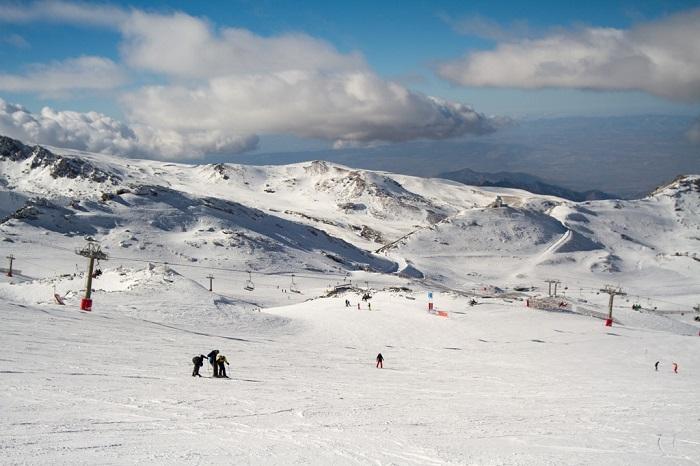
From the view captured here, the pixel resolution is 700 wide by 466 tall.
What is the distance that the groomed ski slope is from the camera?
47.3 ft

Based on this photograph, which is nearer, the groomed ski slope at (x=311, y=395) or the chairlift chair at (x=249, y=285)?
the groomed ski slope at (x=311, y=395)

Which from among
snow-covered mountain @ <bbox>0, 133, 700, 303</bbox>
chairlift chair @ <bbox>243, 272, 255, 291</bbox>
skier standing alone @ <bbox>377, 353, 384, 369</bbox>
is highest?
snow-covered mountain @ <bbox>0, 133, 700, 303</bbox>

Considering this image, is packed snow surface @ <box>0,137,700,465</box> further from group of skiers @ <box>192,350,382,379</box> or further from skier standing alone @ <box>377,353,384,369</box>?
skier standing alone @ <box>377,353,384,369</box>

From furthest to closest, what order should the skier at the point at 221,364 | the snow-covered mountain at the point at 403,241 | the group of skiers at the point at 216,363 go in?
the snow-covered mountain at the point at 403,241 → the skier at the point at 221,364 → the group of skiers at the point at 216,363

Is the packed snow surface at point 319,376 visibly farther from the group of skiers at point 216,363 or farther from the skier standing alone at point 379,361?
the skier standing alone at point 379,361

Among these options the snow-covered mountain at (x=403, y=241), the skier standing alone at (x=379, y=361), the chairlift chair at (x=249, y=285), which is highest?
the snow-covered mountain at (x=403, y=241)

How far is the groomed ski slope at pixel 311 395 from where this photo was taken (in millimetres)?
14422

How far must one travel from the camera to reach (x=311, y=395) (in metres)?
22.6

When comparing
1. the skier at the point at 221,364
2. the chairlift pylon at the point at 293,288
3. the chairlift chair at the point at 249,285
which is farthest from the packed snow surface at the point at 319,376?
the skier at the point at 221,364

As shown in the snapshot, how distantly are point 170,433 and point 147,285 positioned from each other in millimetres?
43625

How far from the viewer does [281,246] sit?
441 feet

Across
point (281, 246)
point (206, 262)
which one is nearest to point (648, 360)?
point (206, 262)

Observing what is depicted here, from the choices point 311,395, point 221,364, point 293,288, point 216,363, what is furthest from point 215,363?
point 293,288

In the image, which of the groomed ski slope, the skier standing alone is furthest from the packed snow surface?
the skier standing alone
